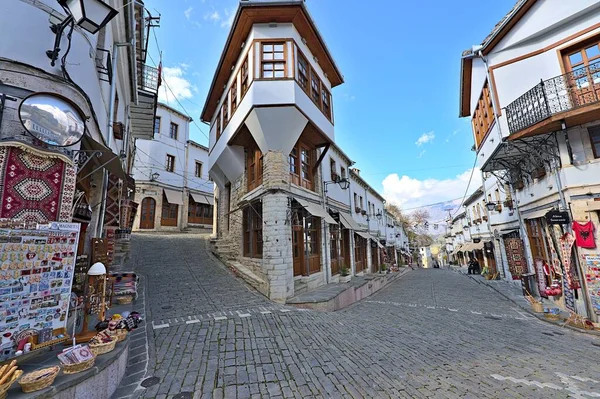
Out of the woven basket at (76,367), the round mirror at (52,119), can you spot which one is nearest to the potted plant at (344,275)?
the woven basket at (76,367)

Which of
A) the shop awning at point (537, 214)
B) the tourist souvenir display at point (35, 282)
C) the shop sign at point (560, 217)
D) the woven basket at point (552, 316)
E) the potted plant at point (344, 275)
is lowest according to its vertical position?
the woven basket at point (552, 316)

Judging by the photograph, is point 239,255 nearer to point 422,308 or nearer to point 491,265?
point 422,308

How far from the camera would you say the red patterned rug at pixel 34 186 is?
3.29 metres

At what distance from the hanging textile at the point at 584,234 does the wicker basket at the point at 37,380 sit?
1114cm

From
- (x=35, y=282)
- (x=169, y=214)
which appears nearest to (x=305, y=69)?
(x=35, y=282)

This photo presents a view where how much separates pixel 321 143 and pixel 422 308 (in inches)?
298

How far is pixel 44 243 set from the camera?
308 centimetres

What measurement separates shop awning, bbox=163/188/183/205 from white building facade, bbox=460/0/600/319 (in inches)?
765

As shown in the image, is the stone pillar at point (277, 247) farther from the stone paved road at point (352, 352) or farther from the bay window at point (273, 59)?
the bay window at point (273, 59)

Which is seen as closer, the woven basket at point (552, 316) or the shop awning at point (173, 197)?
the woven basket at point (552, 316)

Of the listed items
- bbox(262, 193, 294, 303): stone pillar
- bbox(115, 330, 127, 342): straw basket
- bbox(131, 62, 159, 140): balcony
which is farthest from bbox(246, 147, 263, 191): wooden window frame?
bbox(115, 330, 127, 342): straw basket

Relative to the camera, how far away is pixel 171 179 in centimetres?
1959

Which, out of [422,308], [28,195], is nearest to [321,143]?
[422,308]

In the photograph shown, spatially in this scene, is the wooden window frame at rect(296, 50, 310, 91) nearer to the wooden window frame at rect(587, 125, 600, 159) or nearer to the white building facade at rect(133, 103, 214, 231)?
the wooden window frame at rect(587, 125, 600, 159)
